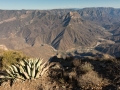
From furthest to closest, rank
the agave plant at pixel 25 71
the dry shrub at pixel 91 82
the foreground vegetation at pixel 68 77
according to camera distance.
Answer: the agave plant at pixel 25 71 → the foreground vegetation at pixel 68 77 → the dry shrub at pixel 91 82

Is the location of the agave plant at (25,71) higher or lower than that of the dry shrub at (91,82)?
higher

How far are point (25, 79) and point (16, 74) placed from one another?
48 cm

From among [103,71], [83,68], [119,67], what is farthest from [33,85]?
[119,67]

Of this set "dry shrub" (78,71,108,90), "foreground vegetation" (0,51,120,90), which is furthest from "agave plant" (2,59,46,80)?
"dry shrub" (78,71,108,90)

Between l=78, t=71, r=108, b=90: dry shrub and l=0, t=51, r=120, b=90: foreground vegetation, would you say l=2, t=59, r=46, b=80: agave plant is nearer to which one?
l=0, t=51, r=120, b=90: foreground vegetation

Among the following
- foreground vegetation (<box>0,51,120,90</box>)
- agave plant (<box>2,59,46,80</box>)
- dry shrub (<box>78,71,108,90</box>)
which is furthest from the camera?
agave plant (<box>2,59,46,80</box>)

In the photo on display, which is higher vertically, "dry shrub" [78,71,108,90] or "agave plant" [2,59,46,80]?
"agave plant" [2,59,46,80]

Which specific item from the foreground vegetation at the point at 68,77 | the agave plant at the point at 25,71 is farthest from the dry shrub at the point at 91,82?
the agave plant at the point at 25,71

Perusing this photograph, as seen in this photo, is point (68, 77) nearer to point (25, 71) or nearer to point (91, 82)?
point (91, 82)

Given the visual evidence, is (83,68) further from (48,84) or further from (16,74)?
(16,74)

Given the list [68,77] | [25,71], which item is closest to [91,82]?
[68,77]

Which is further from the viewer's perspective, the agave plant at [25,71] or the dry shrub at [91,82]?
the agave plant at [25,71]

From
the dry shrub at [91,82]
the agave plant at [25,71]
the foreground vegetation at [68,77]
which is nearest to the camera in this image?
the dry shrub at [91,82]

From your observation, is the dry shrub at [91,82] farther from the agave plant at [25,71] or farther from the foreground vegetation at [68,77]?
the agave plant at [25,71]
